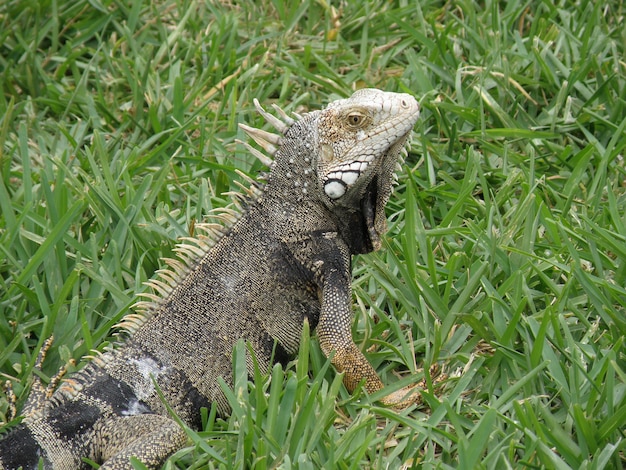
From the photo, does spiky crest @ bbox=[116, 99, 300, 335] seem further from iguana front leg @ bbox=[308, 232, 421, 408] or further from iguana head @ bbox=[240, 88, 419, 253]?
iguana front leg @ bbox=[308, 232, 421, 408]

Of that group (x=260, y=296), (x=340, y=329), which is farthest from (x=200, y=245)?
(x=340, y=329)

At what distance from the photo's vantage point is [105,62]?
654 centimetres

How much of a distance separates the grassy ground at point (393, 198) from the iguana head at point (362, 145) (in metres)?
0.56

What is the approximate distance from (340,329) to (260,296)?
15.6 inches

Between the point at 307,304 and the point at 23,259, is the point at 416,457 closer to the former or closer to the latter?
the point at 307,304

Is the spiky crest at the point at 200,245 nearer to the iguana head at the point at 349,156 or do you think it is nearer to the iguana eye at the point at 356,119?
the iguana head at the point at 349,156

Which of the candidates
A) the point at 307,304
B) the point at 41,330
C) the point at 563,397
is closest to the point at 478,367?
the point at 563,397

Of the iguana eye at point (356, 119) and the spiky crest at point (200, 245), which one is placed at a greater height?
the iguana eye at point (356, 119)

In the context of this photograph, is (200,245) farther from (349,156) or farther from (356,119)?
(356,119)

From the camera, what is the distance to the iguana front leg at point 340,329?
13.0ft

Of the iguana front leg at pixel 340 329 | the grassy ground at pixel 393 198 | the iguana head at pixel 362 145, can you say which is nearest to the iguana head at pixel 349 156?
the iguana head at pixel 362 145

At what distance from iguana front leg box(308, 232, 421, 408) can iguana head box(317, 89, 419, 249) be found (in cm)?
24

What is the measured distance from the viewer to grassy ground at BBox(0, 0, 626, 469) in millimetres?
3652

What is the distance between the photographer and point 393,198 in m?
5.37
